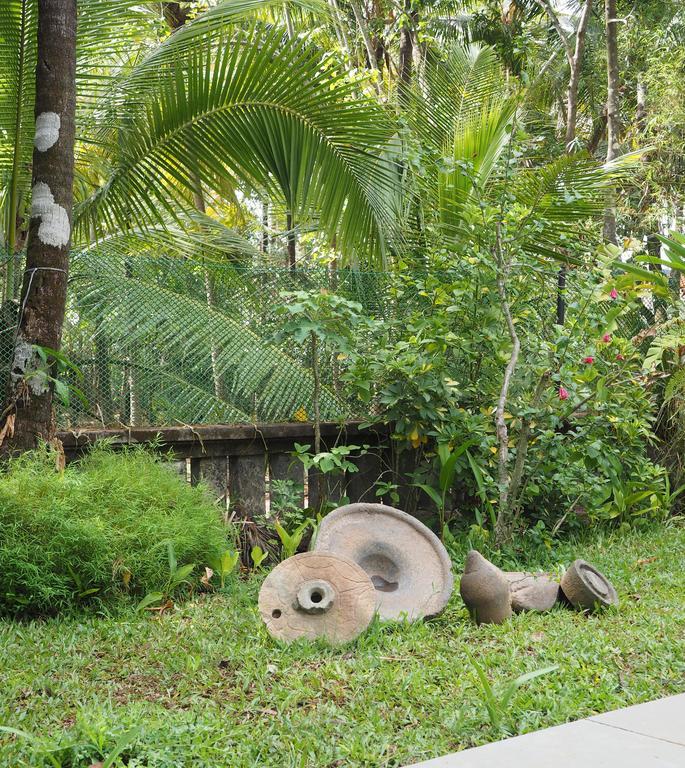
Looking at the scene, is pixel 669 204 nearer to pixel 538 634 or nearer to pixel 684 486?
pixel 684 486

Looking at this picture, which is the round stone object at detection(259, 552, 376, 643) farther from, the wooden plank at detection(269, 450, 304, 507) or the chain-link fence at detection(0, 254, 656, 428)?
the wooden plank at detection(269, 450, 304, 507)

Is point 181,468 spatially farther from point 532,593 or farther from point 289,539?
point 532,593

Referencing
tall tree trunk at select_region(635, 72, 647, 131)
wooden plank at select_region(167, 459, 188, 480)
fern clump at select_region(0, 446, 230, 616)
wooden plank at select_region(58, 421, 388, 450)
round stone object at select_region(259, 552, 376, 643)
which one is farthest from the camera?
tall tree trunk at select_region(635, 72, 647, 131)

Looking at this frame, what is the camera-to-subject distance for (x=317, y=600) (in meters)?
4.35

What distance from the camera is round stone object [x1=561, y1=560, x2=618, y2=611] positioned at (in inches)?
187

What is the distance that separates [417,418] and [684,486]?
10.2 ft

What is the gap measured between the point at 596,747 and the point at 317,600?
1.89 metres

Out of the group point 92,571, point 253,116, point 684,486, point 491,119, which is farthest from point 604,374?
point 92,571

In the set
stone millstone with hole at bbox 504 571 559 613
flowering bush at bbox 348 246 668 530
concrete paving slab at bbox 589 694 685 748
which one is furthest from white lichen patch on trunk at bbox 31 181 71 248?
concrete paving slab at bbox 589 694 685 748

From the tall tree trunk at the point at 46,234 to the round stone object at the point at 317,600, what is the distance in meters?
1.75

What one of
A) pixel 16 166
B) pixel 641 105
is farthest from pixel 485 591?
pixel 641 105

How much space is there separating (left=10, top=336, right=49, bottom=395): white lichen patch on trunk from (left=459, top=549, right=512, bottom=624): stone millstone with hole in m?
2.67

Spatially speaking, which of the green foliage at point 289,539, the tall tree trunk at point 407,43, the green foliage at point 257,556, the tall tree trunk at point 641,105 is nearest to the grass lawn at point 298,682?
the green foliage at point 257,556

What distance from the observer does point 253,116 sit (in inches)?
249
